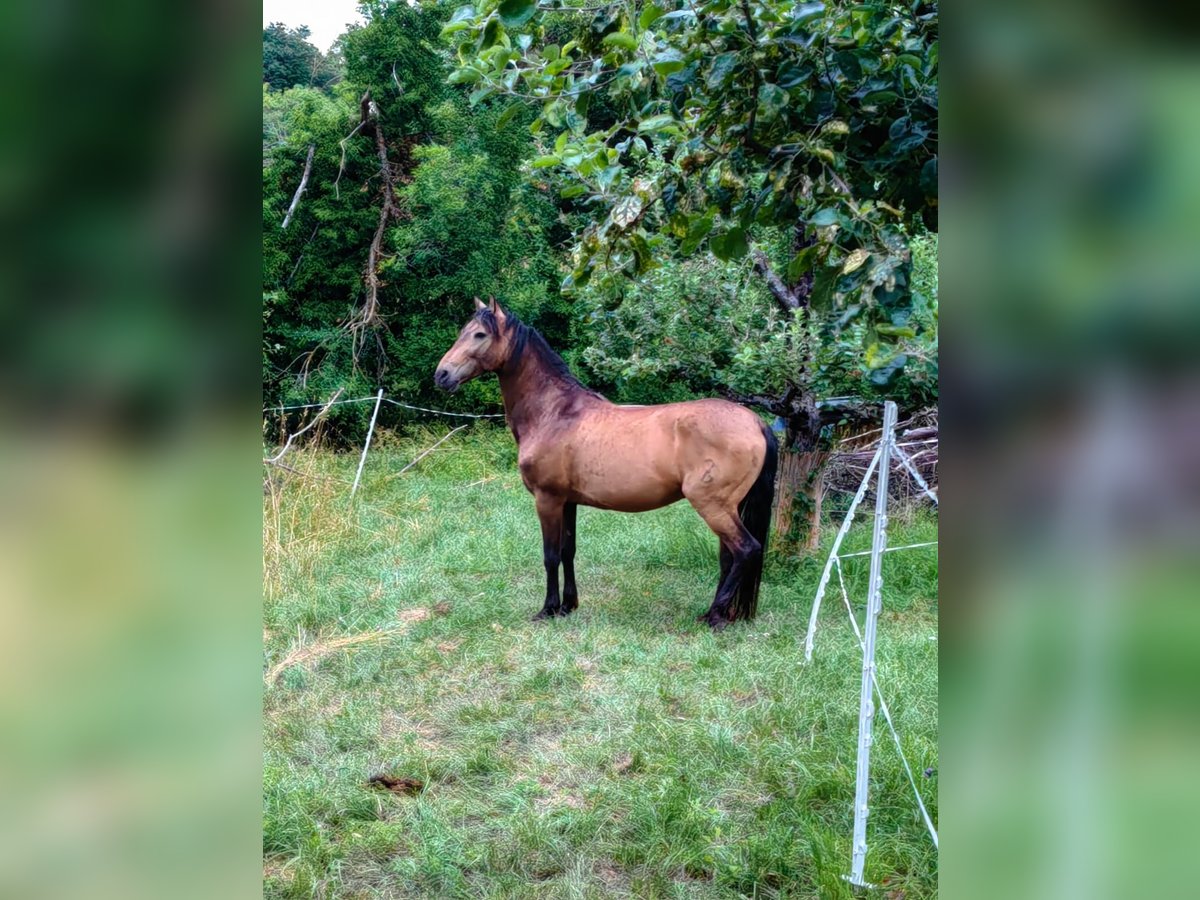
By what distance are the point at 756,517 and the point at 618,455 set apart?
2.62 ft

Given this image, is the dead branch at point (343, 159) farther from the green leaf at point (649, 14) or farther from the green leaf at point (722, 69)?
the green leaf at point (722, 69)

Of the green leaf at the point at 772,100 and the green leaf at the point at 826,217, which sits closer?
the green leaf at the point at 826,217

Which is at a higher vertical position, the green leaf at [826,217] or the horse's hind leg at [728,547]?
the green leaf at [826,217]

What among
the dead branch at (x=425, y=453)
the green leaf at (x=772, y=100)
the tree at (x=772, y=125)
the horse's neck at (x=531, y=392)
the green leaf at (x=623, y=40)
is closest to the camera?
the tree at (x=772, y=125)

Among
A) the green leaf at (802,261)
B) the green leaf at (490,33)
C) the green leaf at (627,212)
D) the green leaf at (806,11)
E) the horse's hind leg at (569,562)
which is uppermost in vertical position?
the green leaf at (490,33)

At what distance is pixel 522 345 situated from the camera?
488cm

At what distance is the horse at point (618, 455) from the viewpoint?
4344mm

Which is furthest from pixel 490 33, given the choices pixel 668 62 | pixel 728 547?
pixel 728 547

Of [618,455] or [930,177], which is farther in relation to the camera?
[618,455]

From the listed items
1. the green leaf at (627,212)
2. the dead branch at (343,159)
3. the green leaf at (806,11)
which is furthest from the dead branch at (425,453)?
the green leaf at (806,11)
